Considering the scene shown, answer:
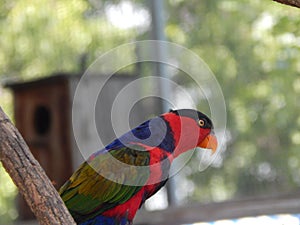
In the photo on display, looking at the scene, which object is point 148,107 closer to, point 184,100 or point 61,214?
point 184,100

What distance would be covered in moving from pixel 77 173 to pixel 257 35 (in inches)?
72.2

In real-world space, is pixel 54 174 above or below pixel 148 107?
below

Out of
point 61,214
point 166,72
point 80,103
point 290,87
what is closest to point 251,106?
point 290,87

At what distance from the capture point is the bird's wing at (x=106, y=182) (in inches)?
83.3

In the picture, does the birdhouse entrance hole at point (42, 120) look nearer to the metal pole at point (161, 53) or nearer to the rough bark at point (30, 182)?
the metal pole at point (161, 53)

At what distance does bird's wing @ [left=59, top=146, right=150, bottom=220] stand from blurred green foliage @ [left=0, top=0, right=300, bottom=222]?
4.77ft

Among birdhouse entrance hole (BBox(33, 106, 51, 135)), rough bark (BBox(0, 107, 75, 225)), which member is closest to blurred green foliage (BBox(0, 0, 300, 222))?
birdhouse entrance hole (BBox(33, 106, 51, 135))

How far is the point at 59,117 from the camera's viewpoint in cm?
413

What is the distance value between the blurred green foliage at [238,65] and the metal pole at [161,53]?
1.7 inches

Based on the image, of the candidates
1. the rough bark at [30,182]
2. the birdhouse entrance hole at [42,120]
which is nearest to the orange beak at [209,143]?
the rough bark at [30,182]

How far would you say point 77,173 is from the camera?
2.18 meters

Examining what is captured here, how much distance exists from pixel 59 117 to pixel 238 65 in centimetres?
111

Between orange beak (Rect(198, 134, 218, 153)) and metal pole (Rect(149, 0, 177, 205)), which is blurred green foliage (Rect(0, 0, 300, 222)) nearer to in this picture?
metal pole (Rect(149, 0, 177, 205))

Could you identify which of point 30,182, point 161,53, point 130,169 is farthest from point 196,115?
point 161,53
